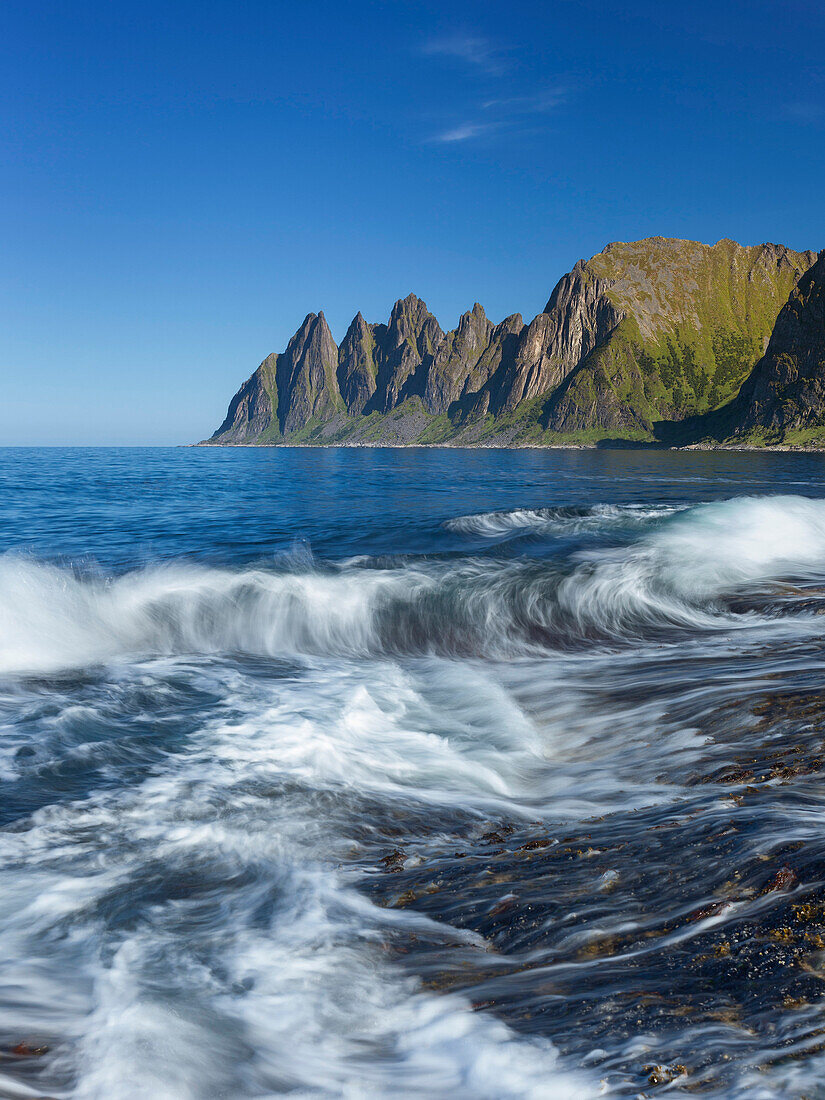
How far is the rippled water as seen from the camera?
10.5 ft

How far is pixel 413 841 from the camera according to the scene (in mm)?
6023

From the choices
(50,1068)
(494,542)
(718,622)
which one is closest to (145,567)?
(494,542)

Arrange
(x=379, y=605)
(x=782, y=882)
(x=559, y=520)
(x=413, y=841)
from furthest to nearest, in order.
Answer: (x=559, y=520) < (x=379, y=605) < (x=413, y=841) < (x=782, y=882)

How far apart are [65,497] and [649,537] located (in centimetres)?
3769

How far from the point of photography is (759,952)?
10.8 ft

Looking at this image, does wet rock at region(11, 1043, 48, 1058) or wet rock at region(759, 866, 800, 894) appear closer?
wet rock at region(11, 1043, 48, 1058)

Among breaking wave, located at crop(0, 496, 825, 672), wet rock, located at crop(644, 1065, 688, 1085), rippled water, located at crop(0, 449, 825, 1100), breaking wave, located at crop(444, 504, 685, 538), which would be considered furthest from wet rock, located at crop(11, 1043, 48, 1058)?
breaking wave, located at crop(444, 504, 685, 538)

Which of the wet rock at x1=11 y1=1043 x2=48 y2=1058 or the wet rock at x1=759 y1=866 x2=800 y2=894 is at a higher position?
the wet rock at x1=759 y1=866 x2=800 y2=894

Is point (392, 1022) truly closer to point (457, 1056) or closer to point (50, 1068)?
point (457, 1056)

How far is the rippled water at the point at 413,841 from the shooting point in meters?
3.19

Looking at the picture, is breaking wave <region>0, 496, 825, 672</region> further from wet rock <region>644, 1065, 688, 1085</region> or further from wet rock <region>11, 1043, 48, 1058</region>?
wet rock <region>644, 1065, 688, 1085</region>

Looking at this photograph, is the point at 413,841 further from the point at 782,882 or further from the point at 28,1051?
the point at 28,1051

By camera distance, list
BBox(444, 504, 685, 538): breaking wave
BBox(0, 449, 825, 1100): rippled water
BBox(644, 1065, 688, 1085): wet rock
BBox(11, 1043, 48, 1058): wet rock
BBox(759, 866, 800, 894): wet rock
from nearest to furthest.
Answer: BBox(644, 1065, 688, 1085): wet rock, BBox(0, 449, 825, 1100): rippled water, BBox(11, 1043, 48, 1058): wet rock, BBox(759, 866, 800, 894): wet rock, BBox(444, 504, 685, 538): breaking wave

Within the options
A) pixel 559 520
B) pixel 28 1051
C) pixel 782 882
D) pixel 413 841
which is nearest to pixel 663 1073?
pixel 782 882
